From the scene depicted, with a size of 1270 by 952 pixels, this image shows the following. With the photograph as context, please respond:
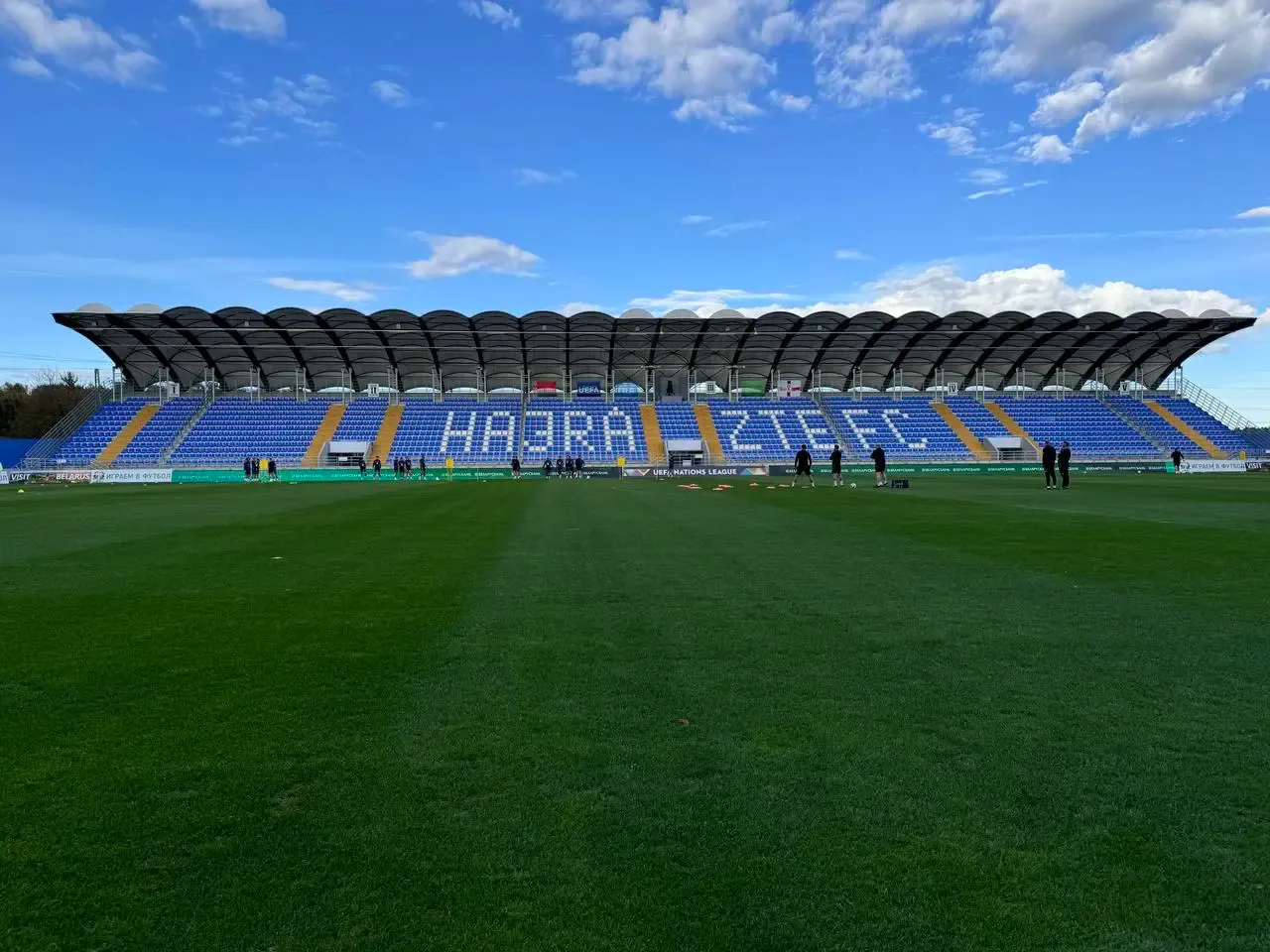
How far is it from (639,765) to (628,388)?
64068 millimetres

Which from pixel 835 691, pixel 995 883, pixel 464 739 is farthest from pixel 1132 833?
pixel 464 739

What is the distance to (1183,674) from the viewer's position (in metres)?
5.01

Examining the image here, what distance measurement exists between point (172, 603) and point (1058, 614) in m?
7.84

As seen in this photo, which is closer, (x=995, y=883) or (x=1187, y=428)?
(x=995, y=883)

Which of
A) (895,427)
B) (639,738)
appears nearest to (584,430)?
(895,427)

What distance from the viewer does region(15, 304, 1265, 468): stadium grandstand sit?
56.4 meters

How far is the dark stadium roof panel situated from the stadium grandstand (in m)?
0.21

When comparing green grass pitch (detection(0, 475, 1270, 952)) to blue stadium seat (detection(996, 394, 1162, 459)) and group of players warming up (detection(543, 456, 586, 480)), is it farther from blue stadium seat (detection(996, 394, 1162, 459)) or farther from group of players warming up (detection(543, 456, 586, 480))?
blue stadium seat (detection(996, 394, 1162, 459))

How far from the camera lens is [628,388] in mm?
67188

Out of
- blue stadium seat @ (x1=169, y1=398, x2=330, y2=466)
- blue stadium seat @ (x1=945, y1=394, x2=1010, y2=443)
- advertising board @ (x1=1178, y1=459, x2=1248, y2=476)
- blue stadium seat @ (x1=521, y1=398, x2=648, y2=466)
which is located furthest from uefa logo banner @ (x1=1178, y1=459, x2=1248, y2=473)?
blue stadium seat @ (x1=169, y1=398, x2=330, y2=466)

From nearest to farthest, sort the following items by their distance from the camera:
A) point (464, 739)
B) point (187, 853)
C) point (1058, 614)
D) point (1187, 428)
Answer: point (187, 853)
point (464, 739)
point (1058, 614)
point (1187, 428)

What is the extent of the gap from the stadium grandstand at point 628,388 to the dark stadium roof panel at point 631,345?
0.21 meters

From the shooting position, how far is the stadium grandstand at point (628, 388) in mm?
56375

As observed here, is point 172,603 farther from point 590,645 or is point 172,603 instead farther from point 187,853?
point 187,853
